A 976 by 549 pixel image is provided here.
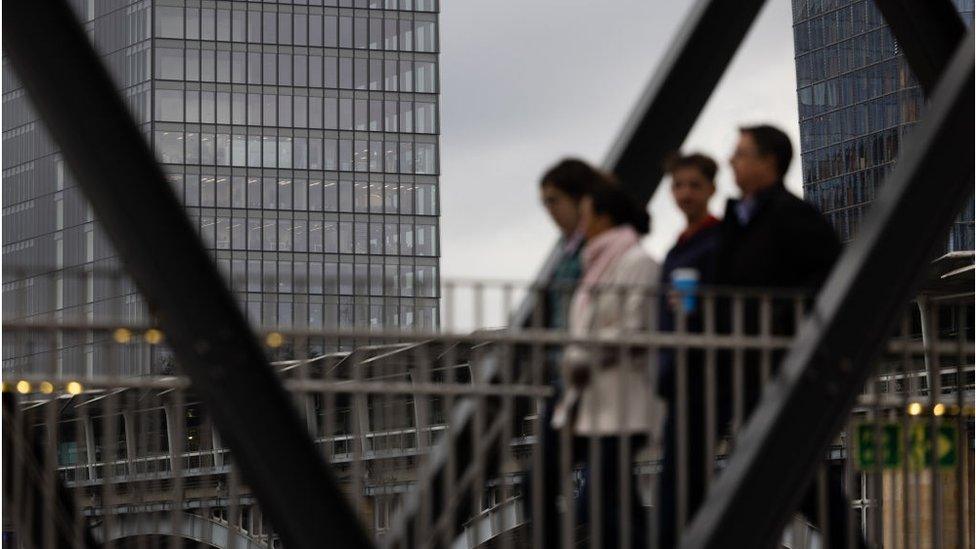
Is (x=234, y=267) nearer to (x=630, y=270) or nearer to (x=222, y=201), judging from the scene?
(x=222, y=201)

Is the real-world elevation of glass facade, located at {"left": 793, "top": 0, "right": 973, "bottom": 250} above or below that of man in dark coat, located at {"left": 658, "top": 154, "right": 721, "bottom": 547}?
above

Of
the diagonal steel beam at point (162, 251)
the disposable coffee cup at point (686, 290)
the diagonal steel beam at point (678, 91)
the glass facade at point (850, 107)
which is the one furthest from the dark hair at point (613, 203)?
the glass facade at point (850, 107)

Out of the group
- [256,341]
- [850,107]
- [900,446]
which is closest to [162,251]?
[256,341]

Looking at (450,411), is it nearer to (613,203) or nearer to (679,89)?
(613,203)

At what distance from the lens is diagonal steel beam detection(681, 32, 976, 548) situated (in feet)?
16.7

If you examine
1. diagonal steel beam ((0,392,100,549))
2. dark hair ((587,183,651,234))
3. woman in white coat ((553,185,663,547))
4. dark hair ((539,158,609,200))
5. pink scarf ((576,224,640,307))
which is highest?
dark hair ((539,158,609,200))

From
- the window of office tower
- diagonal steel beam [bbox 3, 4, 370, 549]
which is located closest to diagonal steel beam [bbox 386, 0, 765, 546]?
diagonal steel beam [bbox 3, 4, 370, 549]

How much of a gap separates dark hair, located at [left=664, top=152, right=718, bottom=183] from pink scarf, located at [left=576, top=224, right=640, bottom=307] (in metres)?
0.43

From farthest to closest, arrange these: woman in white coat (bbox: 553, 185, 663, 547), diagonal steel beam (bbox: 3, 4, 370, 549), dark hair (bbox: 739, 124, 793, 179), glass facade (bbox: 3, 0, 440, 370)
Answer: glass facade (bbox: 3, 0, 440, 370) < dark hair (bbox: 739, 124, 793, 179) < woman in white coat (bbox: 553, 185, 663, 547) < diagonal steel beam (bbox: 3, 4, 370, 549)

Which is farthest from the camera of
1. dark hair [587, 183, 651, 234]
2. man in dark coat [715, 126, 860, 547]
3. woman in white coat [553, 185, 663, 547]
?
dark hair [587, 183, 651, 234]

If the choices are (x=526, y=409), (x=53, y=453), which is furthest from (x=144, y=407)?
(x=526, y=409)

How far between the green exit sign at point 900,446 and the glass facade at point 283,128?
9004 cm

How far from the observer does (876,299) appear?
17.1 ft

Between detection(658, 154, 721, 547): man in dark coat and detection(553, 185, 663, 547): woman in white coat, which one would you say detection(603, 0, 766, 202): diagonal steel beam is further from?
detection(553, 185, 663, 547): woman in white coat
